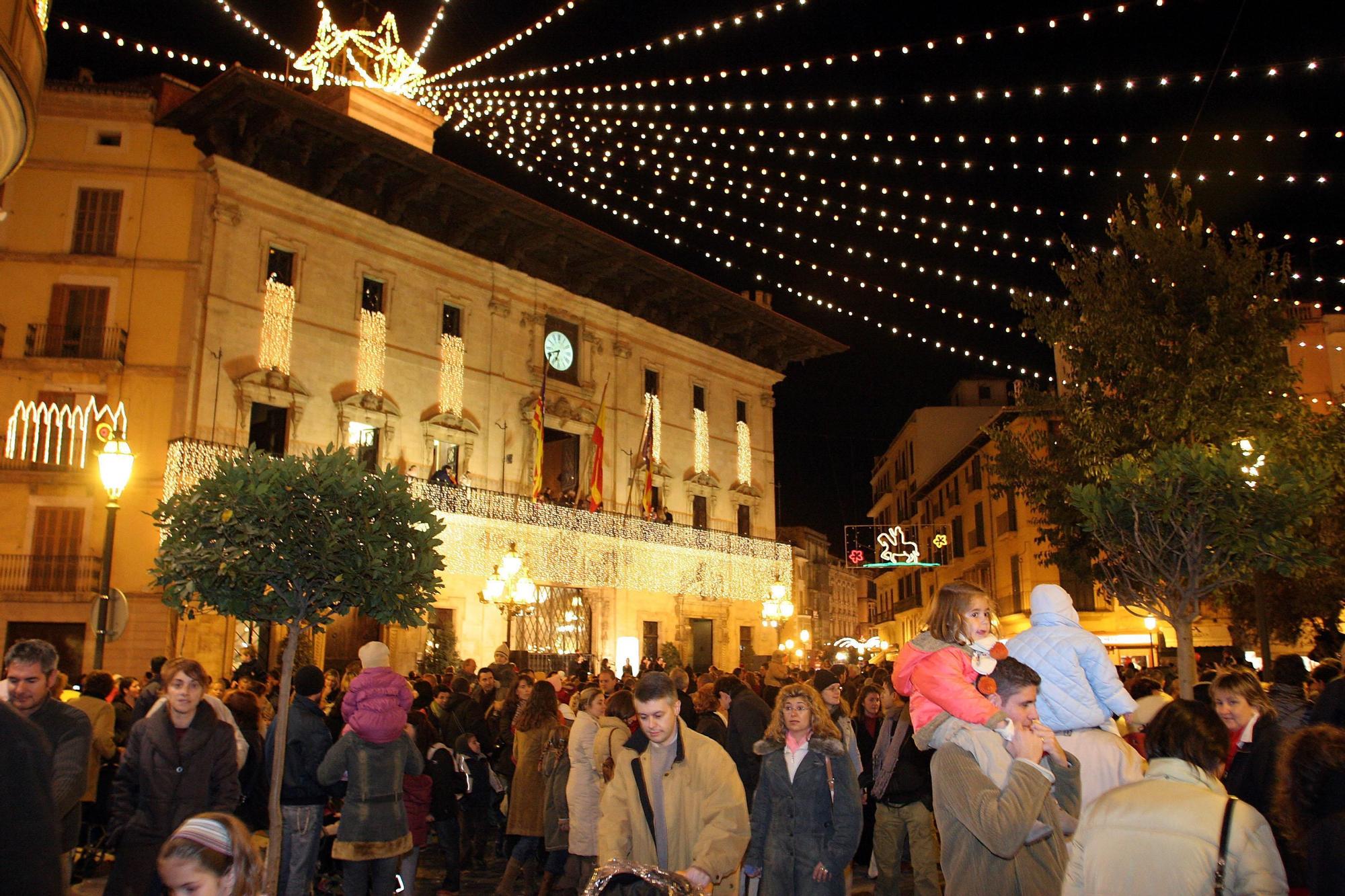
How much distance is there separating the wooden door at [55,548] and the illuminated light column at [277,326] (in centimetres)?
512

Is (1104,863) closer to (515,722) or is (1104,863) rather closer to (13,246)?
(515,722)

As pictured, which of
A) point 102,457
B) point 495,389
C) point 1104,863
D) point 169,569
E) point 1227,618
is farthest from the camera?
point 1227,618

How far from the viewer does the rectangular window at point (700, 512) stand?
114 ft

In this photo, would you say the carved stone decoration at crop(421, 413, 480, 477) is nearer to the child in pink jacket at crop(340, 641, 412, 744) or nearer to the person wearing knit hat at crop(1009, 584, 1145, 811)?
the child in pink jacket at crop(340, 641, 412, 744)

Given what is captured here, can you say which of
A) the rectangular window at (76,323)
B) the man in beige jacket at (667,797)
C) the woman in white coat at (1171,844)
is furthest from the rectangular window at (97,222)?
the woman in white coat at (1171,844)

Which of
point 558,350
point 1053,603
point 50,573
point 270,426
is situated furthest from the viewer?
point 558,350

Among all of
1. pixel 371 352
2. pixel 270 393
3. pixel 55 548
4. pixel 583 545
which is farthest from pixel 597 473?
pixel 55 548

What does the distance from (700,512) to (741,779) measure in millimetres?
28294

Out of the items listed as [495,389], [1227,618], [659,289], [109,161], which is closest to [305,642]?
[495,389]

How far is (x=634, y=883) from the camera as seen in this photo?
3602 mm

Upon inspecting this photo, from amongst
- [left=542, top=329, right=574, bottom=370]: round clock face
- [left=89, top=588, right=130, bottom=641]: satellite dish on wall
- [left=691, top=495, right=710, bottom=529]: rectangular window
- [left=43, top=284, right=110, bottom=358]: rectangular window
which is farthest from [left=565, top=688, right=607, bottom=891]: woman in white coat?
[left=691, top=495, right=710, bottom=529]: rectangular window

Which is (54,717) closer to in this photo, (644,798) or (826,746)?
(644,798)

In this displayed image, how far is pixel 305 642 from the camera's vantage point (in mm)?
21688

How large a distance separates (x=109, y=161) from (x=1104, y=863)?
2553 cm
